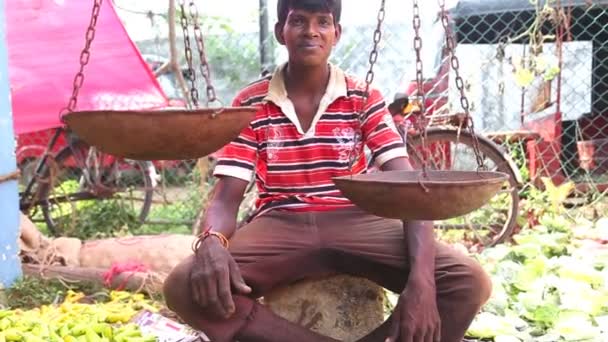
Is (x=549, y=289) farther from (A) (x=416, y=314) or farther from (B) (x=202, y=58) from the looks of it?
(B) (x=202, y=58)

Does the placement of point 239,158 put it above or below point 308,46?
below

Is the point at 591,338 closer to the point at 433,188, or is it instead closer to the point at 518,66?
the point at 433,188

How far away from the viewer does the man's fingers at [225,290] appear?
2270 millimetres

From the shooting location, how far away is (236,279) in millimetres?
2307

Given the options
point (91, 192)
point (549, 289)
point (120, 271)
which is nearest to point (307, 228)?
point (549, 289)

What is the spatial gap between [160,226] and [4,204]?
2.22 metres

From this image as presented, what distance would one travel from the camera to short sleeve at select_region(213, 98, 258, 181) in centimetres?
257

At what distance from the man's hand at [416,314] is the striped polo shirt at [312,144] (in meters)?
0.43

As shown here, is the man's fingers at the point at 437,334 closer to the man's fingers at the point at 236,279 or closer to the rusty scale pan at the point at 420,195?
the rusty scale pan at the point at 420,195

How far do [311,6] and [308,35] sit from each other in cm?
10

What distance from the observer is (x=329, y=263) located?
8.28 ft

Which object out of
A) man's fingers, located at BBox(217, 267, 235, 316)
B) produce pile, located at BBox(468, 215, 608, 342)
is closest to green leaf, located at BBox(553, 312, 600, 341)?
produce pile, located at BBox(468, 215, 608, 342)

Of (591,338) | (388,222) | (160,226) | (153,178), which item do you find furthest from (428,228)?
(160,226)

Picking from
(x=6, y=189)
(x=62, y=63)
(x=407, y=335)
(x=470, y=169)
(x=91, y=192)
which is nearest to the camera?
(x=407, y=335)
